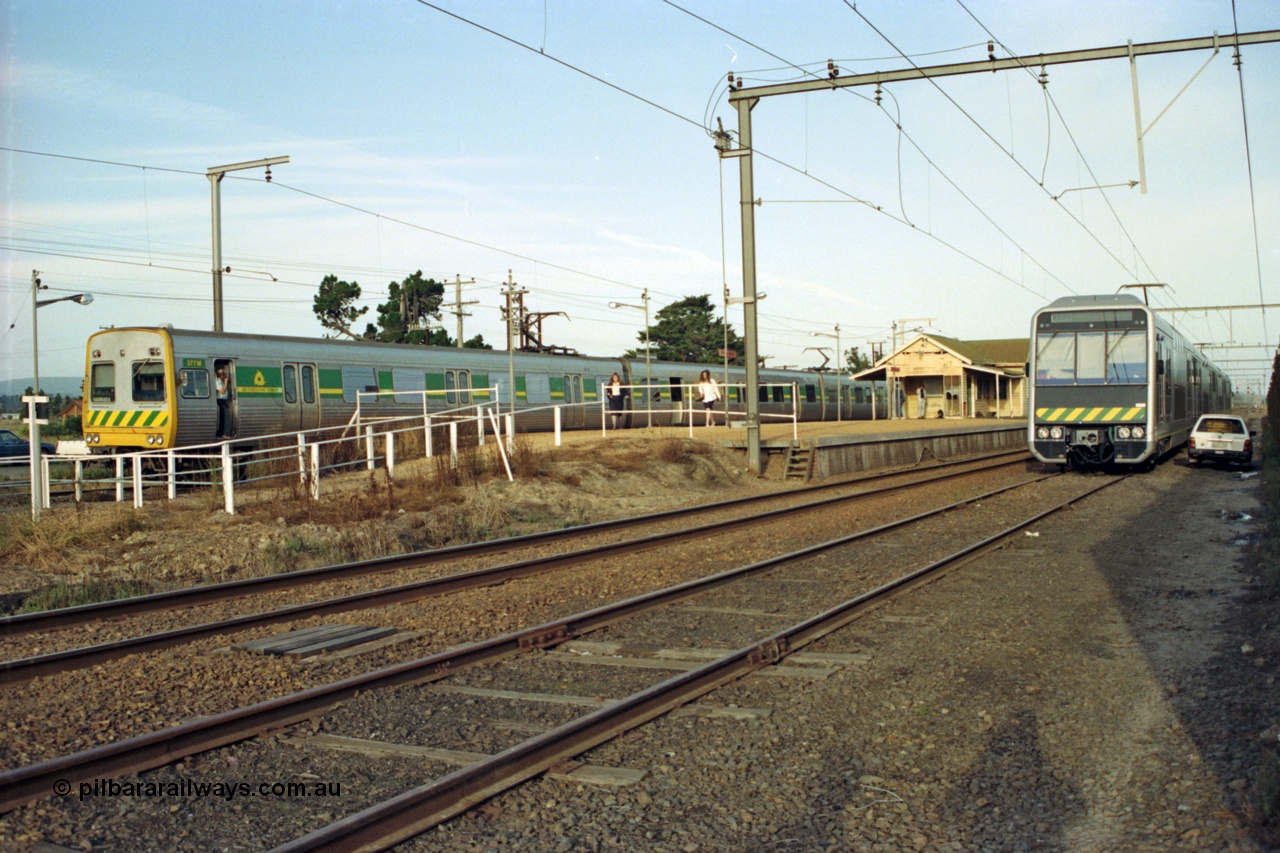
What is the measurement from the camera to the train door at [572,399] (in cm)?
3244

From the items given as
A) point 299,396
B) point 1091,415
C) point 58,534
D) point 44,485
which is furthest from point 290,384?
point 1091,415

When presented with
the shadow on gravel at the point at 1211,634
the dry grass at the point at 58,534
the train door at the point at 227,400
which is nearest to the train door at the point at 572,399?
the train door at the point at 227,400

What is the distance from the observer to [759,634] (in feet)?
26.0

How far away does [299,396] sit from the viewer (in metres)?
23.2

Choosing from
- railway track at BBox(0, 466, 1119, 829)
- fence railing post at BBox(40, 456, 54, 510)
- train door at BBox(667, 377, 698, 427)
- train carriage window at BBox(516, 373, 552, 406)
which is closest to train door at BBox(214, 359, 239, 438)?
fence railing post at BBox(40, 456, 54, 510)

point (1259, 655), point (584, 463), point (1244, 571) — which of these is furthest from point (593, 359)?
point (1259, 655)

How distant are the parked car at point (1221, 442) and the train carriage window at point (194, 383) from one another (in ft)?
78.3

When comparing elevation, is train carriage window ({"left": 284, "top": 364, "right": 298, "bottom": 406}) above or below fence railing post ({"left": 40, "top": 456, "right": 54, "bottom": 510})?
above

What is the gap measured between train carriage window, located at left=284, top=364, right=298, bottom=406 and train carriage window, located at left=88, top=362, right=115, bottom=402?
3400mm

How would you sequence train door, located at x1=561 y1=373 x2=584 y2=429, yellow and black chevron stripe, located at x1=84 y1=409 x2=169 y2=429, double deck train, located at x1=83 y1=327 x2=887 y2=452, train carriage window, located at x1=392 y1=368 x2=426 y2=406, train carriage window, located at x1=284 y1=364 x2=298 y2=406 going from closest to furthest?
yellow and black chevron stripe, located at x1=84 y1=409 x2=169 y2=429 → double deck train, located at x1=83 y1=327 x2=887 y2=452 → train carriage window, located at x1=284 y1=364 x2=298 y2=406 → train carriage window, located at x1=392 y1=368 x2=426 y2=406 → train door, located at x1=561 y1=373 x2=584 y2=429

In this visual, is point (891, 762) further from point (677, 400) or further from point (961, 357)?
point (961, 357)

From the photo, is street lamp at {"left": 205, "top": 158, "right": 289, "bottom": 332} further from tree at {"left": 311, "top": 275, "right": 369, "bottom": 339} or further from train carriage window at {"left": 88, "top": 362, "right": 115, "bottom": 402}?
tree at {"left": 311, "top": 275, "right": 369, "bottom": 339}

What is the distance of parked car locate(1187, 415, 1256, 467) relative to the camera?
26562mm

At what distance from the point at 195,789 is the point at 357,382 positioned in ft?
68.2
